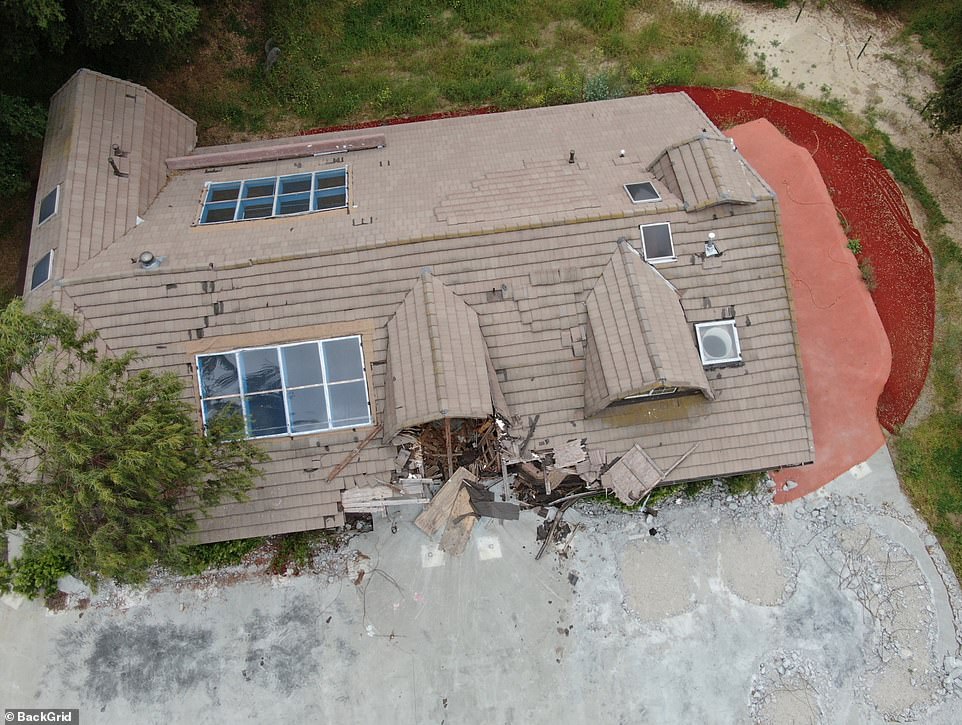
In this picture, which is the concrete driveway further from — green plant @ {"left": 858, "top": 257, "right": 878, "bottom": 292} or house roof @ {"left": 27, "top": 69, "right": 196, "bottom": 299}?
house roof @ {"left": 27, "top": 69, "right": 196, "bottom": 299}

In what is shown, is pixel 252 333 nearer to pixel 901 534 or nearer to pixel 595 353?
pixel 595 353

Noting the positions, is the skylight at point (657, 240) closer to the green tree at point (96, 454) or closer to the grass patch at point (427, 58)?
the grass patch at point (427, 58)

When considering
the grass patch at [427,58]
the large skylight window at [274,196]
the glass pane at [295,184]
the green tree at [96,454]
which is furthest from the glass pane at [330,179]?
the green tree at [96,454]

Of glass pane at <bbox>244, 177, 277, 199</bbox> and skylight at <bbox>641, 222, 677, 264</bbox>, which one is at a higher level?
glass pane at <bbox>244, 177, 277, 199</bbox>

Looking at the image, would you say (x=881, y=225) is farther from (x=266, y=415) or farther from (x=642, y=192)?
(x=266, y=415)

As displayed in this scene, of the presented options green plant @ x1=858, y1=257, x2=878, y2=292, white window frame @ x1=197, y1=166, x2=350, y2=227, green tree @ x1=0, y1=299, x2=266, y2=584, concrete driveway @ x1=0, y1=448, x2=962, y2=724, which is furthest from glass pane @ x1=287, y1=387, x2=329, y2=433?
green plant @ x1=858, y1=257, x2=878, y2=292

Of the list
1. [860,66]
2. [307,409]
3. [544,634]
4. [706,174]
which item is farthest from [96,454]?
[860,66]
